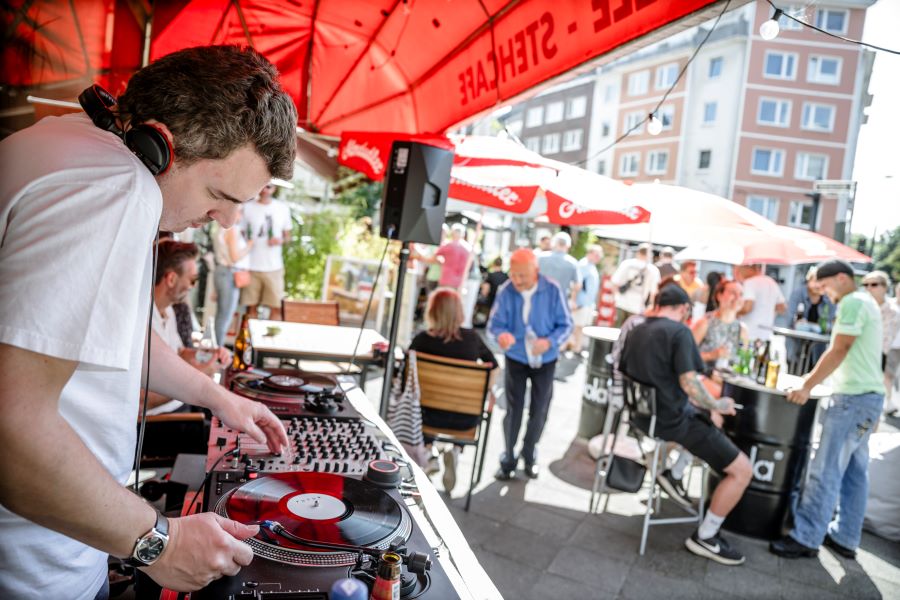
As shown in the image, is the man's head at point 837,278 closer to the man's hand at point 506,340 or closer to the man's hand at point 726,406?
the man's hand at point 726,406

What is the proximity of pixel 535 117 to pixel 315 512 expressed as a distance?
169ft

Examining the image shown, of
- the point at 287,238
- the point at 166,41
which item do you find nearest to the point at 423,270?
the point at 287,238

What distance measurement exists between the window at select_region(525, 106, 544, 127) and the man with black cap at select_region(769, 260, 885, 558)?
47.6 metres

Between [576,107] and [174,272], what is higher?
[576,107]

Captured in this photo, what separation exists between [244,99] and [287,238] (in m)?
5.89

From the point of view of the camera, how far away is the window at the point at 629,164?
36781 mm

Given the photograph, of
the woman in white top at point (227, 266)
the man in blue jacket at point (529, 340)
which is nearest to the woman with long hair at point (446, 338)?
the man in blue jacket at point (529, 340)

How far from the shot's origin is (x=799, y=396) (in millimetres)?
3756

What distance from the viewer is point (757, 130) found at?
105 feet

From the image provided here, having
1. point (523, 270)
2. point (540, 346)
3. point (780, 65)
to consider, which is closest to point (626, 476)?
point (540, 346)

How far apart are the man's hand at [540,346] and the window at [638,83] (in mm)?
36240

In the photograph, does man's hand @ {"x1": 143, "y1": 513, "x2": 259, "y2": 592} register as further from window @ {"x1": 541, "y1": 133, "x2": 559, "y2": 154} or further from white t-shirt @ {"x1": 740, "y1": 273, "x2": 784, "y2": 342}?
window @ {"x1": 541, "y1": 133, "x2": 559, "y2": 154}

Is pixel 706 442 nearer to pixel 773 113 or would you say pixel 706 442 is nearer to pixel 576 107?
pixel 773 113

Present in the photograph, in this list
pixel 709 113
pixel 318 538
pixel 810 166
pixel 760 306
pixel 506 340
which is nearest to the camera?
pixel 318 538
